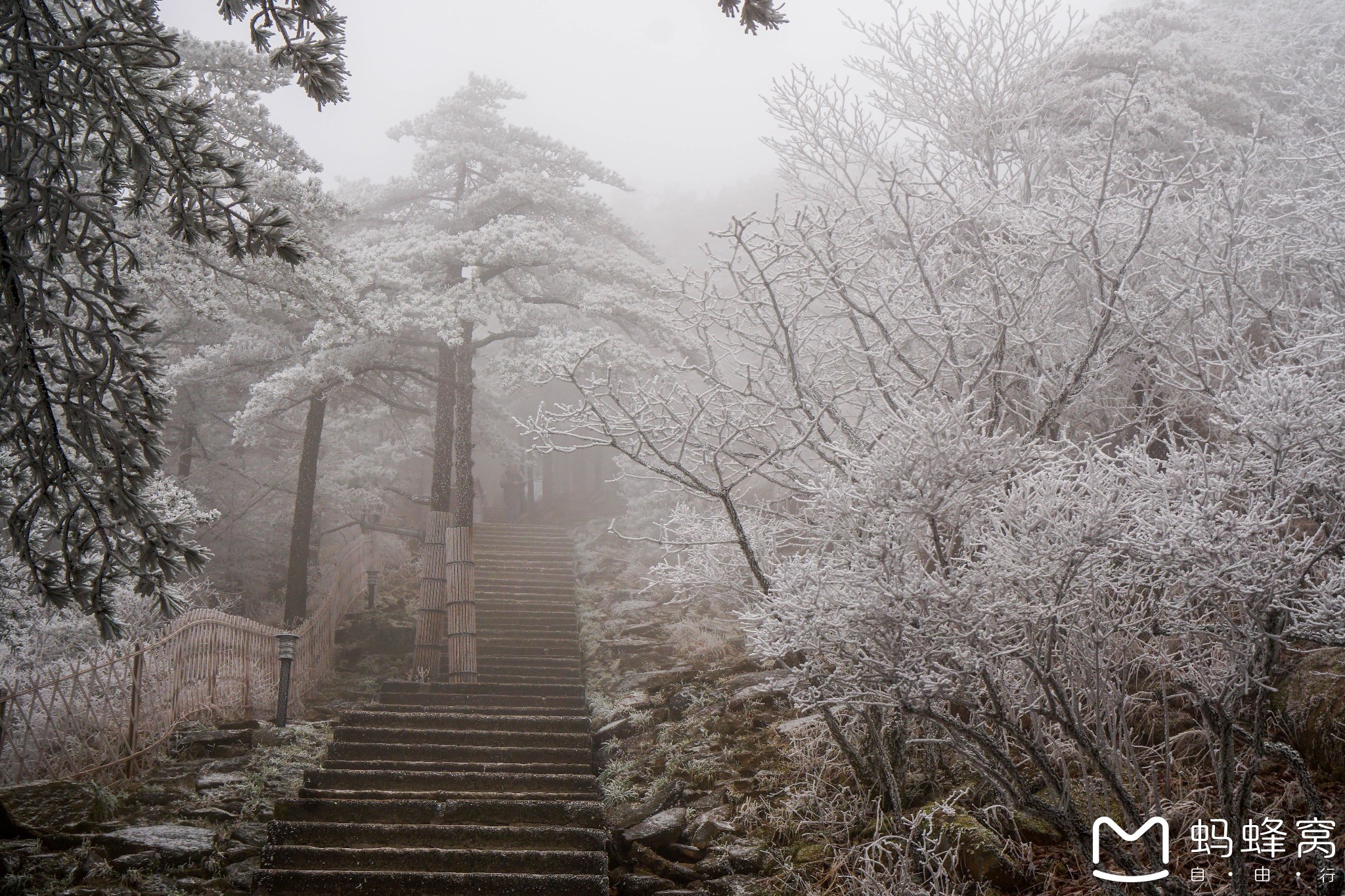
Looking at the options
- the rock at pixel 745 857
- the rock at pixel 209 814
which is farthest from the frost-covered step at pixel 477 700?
the rock at pixel 745 857

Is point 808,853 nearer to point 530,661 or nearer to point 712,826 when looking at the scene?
point 712,826

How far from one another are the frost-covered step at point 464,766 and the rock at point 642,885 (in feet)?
6.62

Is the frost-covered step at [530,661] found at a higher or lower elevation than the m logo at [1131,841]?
higher

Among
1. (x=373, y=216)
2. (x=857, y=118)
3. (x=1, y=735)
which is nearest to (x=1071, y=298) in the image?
(x=857, y=118)

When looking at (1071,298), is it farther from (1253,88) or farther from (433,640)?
(433,640)

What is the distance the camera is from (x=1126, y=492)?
3762 mm

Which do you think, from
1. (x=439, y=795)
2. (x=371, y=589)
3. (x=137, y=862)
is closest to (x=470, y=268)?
(x=371, y=589)

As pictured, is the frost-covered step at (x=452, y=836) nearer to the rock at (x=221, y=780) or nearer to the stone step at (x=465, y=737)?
the rock at (x=221, y=780)

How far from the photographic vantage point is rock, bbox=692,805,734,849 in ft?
21.0

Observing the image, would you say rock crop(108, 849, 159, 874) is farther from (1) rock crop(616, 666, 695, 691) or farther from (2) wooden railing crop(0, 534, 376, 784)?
(1) rock crop(616, 666, 695, 691)

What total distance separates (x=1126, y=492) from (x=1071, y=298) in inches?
124

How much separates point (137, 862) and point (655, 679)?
5.57 m

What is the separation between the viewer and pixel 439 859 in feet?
21.2

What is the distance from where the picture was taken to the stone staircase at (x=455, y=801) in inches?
243
